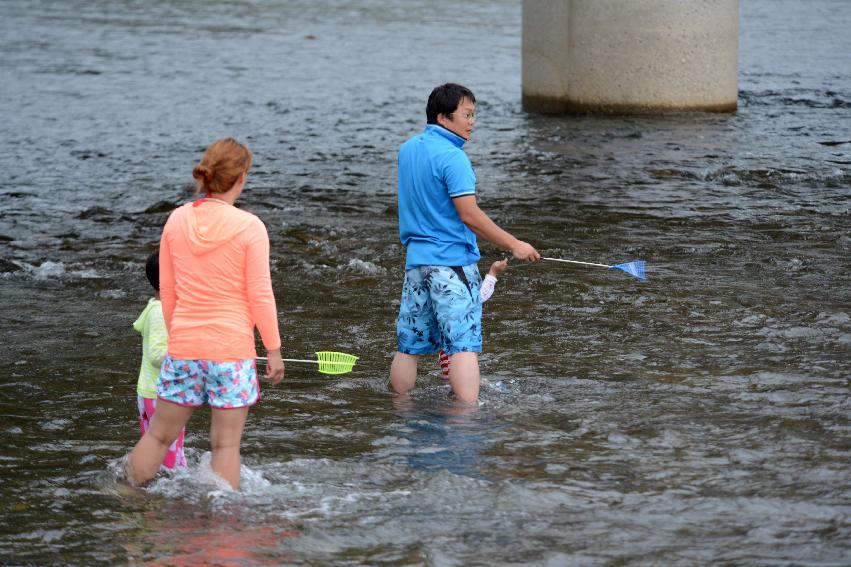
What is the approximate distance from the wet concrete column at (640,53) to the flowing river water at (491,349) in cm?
51

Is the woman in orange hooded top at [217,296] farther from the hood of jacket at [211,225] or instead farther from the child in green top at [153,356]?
the child in green top at [153,356]

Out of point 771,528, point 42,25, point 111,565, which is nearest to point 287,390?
point 111,565

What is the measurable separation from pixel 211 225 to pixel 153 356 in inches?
30.4

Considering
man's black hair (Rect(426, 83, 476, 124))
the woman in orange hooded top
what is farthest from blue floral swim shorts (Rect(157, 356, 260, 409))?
man's black hair (Rect(426, 83, 476, 124))

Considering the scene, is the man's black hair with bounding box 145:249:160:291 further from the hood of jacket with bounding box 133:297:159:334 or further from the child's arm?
the child's arm

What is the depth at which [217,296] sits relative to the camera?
544cm

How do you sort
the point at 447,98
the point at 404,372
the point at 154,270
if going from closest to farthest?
1. the point at 154,270
2. the point at 447,98
3. the point at 404,372

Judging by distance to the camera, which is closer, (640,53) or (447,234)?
(447,234)

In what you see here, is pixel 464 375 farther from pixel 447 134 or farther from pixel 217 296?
pixel 217 296

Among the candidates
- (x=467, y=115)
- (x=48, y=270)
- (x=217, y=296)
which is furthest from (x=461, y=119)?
(x=48, y=270)

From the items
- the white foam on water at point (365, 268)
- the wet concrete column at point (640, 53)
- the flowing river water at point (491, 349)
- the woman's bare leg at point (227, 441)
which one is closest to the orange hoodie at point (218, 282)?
the woman's bare leg at point (227, 441)

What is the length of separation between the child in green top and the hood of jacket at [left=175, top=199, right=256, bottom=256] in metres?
0.41

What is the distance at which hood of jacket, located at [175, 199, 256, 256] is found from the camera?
5.38m

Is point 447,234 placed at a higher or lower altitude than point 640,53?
lower
